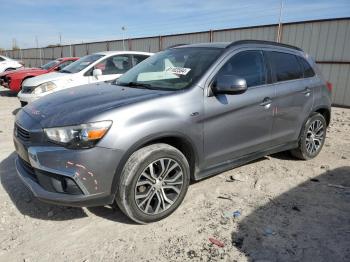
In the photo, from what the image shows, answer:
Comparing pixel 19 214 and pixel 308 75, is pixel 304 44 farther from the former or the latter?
pixel 19 214

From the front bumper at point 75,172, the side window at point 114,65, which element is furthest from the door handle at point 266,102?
the side window at point 114,65

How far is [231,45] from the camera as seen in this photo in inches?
154

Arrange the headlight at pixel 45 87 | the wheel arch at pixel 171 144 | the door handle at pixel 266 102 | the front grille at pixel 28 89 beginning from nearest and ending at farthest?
1. the wheel arch at pixel 171 144
2. the door handle at pixel 266 102
3. the headlight at pixel 45 87
4. the front grille at pixel 28 89

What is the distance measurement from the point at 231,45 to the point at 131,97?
4.74 feet

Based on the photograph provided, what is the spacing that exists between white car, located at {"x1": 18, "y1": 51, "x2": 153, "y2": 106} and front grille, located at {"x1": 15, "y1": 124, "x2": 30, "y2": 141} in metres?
4.49

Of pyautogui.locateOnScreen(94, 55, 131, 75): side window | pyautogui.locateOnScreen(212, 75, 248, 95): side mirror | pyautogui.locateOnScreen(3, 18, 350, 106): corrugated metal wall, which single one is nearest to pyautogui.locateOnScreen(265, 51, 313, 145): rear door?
pyautogui.locateOnScreen(212, 75, 248, 95): side mirror

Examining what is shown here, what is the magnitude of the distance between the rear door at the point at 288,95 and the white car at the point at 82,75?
4.64m

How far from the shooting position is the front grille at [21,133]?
3159 mm

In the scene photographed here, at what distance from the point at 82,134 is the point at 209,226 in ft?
5.03

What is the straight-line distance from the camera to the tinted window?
4.84 meters

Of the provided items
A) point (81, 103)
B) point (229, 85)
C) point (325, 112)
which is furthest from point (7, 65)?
point (229, 85)

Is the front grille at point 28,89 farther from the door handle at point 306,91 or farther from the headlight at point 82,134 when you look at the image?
the door handle at point 306,91

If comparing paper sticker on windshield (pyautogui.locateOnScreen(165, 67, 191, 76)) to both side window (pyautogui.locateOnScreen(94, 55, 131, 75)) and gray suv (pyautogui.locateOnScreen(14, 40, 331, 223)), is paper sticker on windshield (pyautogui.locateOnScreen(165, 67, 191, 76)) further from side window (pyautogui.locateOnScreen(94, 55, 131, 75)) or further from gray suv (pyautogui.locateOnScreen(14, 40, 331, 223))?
side window (pyautogui.locateOnScreen(94, 55, 131, 75))

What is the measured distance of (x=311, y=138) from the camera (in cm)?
511
